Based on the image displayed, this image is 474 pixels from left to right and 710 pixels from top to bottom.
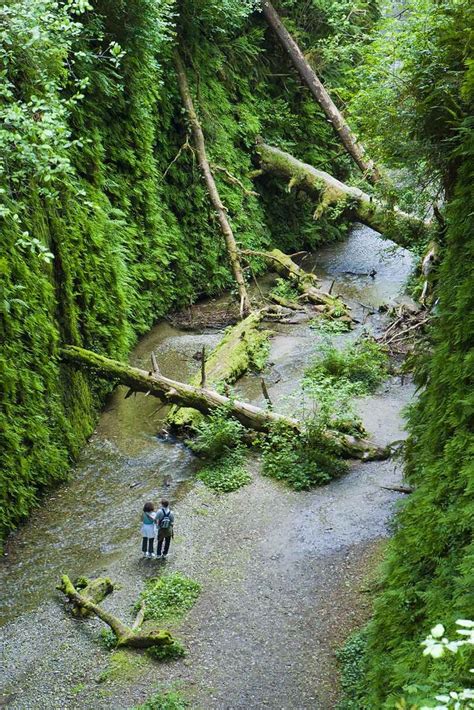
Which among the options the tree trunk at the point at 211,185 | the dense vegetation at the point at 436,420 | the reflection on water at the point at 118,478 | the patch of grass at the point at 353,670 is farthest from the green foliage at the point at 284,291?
the patch of grass at the point at 353,670

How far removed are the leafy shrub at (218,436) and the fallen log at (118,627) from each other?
3.47 metres

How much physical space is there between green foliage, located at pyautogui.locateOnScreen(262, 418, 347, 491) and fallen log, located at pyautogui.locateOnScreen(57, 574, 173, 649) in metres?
3.56

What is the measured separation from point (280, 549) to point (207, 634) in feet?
5.74

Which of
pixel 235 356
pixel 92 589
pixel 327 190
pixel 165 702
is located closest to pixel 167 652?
pixel 165 702

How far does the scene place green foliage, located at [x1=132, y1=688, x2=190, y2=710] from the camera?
5.94 meters

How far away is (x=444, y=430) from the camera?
510 centimetres

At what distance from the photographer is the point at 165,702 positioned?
19.7ft

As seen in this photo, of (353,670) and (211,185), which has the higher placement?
(211,185)

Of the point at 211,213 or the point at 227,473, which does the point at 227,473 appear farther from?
the point at 211,213

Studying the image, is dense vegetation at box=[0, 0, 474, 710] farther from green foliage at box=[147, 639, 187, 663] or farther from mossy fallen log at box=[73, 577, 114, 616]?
green foliage at box=[147, 639, 187, 663]

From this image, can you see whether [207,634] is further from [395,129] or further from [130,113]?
[130,113]

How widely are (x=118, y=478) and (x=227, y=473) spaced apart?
172 cm

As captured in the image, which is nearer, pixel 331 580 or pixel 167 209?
pixel 331 580

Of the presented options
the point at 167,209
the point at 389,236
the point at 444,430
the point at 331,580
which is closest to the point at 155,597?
the point at 331,580
